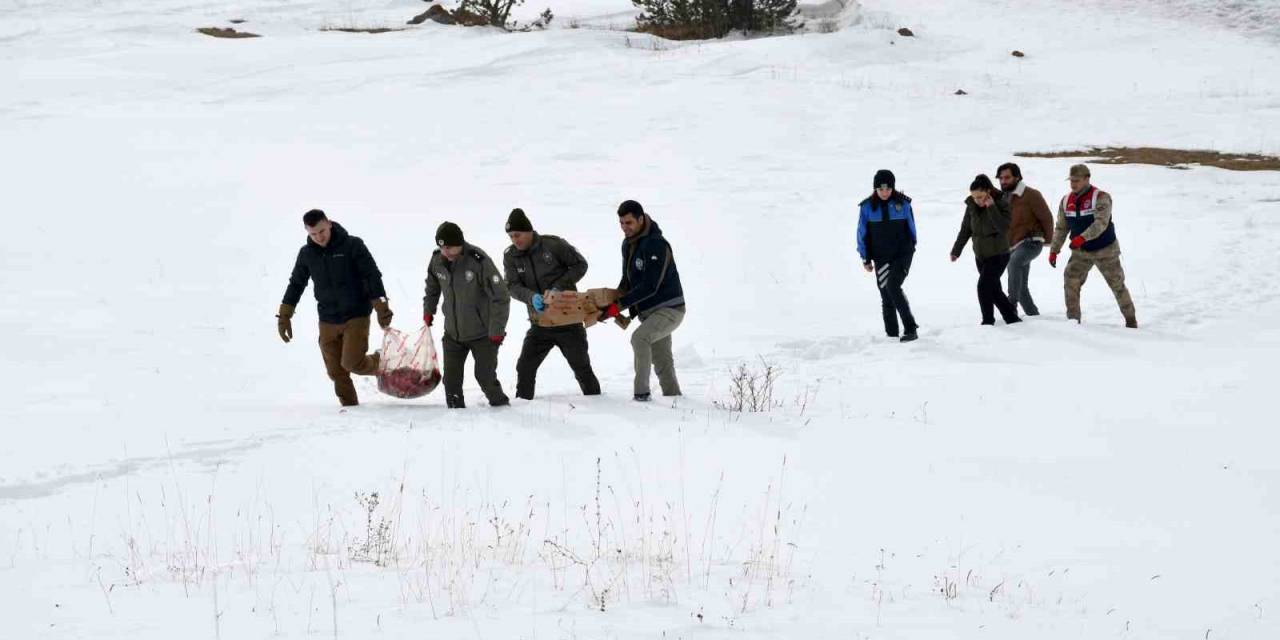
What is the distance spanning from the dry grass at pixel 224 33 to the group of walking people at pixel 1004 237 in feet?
90.6

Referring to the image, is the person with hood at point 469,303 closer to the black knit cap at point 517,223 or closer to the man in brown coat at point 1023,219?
the black knit cap at point 517,223

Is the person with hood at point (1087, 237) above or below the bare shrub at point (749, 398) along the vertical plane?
above

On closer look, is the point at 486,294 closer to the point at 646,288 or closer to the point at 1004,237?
the point at 646,288

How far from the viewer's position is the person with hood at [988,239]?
11711 mm

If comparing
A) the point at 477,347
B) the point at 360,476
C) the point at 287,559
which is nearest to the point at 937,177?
the point at 477,347

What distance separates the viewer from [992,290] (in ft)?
39.8

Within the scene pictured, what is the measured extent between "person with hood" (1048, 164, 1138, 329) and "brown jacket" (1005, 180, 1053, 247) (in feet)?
0.43

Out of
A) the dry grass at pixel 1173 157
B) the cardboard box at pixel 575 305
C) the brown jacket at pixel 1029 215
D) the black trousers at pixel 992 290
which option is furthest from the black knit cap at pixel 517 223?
the dry grass at pixel 1173 157

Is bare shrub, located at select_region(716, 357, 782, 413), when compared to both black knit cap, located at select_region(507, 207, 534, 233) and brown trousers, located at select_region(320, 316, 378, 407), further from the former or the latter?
brown trousers, located at select_region(320, 316, 378, 407)

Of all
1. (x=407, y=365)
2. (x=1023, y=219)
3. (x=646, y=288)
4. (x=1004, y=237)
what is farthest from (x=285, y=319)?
(x=1023, y=219)

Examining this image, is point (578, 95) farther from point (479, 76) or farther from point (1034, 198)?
point (1034, 198)

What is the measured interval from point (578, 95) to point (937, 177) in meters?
10.1

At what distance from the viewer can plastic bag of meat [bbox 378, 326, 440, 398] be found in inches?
360

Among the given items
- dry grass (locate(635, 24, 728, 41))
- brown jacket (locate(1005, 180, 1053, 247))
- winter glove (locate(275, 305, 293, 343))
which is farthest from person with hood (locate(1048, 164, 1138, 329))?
dry grass (locate(635, 24, 728, 41))
